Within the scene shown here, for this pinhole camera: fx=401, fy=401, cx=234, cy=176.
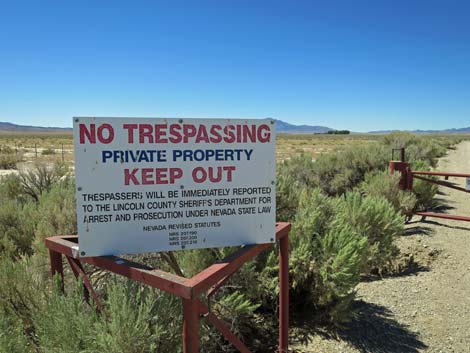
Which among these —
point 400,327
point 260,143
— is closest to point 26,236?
point 260,143

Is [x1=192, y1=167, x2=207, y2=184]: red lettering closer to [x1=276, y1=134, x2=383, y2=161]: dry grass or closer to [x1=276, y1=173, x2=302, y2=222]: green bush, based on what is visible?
[x1=276, y1=173, x2=302, y2=222]: green bush

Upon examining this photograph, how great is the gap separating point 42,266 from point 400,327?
364 cm

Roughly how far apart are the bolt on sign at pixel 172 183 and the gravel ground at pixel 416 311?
5.74 ft

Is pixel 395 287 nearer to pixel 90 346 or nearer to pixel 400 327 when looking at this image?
pixel 400 327

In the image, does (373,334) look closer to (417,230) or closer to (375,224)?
(375,224)

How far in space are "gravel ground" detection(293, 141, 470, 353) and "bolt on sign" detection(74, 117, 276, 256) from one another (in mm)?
1749

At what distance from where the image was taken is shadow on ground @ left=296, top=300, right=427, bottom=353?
376 cm

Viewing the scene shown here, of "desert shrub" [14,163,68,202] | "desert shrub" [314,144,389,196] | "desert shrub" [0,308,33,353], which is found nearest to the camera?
"desert shrub" [0,308,33,353]

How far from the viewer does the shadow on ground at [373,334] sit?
3.76 m

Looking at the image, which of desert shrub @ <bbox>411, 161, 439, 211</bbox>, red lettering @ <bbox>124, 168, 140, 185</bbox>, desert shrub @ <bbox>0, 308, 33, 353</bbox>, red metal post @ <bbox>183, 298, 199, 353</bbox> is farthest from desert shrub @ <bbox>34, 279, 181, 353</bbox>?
desert shrub @ <bbox>411, 161, 439, 211</bbox>

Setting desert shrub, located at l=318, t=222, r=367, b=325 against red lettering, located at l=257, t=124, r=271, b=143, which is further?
desert shrub, located at l=318, t=222, r=367, b=325

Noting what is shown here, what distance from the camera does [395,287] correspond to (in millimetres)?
5246

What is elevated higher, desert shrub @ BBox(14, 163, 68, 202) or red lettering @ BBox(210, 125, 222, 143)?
red lettering @ BBox(210, 125, 222, 143)

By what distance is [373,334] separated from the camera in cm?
397
